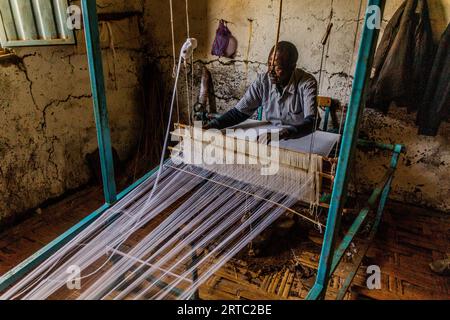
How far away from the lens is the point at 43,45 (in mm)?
2779

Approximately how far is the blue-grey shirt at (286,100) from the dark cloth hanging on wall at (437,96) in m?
0.94

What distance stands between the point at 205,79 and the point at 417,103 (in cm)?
215

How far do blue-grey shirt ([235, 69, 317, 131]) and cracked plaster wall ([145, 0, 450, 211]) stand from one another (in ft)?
1.52

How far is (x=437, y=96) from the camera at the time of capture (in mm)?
2676

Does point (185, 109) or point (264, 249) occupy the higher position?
point (185, 109)

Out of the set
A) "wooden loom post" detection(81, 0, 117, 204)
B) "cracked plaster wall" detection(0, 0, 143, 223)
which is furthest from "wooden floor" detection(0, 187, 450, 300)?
"wooden loom post" detection(81, 0, 117, 204)

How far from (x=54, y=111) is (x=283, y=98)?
2136mm

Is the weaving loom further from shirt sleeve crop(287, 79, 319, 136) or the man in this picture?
the man

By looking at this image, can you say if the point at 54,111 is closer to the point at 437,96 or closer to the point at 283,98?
the point at 283,98

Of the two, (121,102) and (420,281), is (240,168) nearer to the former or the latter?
(420,281)

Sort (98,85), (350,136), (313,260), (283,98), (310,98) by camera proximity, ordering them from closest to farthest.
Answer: (350,136), (98,85), (313,260), (310,98), (283,98)

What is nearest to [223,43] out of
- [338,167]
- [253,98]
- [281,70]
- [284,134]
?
[253,98]
